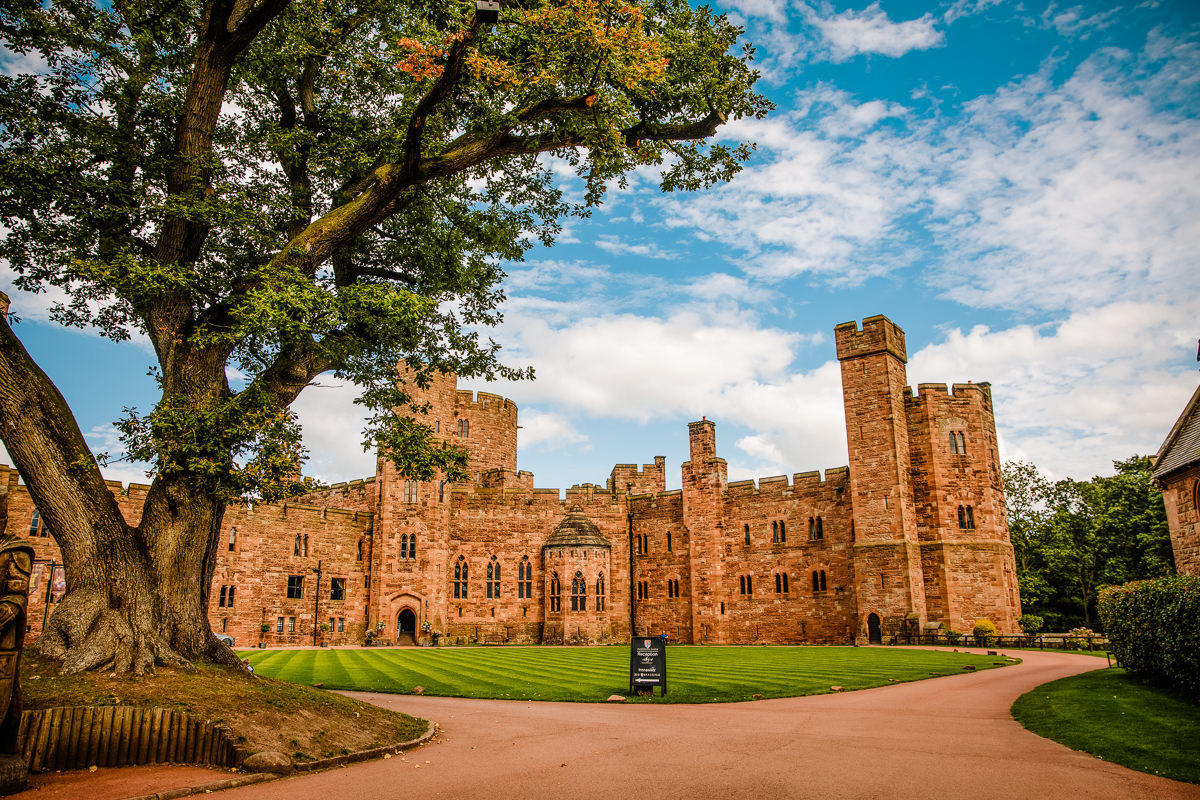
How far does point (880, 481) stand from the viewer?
35156 mm

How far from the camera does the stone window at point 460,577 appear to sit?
135 ft

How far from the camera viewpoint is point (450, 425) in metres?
44.1

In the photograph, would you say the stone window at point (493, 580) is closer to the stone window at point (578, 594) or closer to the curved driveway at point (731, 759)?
the stone window at point (578, 594)

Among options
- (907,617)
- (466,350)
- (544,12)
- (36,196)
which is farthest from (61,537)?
(907,617)

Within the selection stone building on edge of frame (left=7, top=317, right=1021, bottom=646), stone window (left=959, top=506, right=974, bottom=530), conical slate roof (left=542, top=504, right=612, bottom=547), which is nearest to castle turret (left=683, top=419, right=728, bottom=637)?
stone building on edge of frame (left=7, top=317, right=1021, bottom=646)

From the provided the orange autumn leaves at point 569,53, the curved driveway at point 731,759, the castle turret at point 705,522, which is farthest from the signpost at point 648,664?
the castle turret at point 705,522

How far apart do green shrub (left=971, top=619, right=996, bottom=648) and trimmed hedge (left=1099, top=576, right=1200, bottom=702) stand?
14.8 metres

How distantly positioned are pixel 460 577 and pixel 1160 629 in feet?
112

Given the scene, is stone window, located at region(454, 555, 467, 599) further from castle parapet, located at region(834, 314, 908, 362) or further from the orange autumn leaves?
the orange autumn leaves

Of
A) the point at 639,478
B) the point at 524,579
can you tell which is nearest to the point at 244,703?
the point at 524,579

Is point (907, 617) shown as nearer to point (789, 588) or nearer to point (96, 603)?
point (789, 588)

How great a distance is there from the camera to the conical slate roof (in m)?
41.4

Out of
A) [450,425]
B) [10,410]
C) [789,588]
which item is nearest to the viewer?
[10,410]

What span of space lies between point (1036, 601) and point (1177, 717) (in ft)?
137
